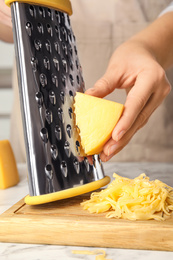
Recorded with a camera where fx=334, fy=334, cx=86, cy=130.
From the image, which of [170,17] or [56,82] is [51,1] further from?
[170,17]

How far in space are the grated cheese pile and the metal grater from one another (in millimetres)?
95

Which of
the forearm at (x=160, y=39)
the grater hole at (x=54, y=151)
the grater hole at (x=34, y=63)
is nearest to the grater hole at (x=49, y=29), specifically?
the grater hole at (x=34, y=63)

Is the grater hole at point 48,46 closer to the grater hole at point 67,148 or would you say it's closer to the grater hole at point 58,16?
the grater hole at point 58,16

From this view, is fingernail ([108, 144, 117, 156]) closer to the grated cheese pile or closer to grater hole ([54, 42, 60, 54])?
the grated cheese pile

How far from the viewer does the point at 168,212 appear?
0.83 m

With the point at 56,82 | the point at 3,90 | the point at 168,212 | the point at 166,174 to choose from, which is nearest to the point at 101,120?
the point at 56,82

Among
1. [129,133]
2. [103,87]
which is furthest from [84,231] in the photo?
[103,87]

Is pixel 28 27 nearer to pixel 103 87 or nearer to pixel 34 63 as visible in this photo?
pixel 34 63

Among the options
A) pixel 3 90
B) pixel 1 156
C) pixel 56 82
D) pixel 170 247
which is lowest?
pixel 170 247

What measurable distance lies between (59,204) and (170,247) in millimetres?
325

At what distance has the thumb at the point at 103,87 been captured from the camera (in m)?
1.03

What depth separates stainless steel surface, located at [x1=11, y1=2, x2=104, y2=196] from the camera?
0.87m

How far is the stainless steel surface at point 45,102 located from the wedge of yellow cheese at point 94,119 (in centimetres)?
4

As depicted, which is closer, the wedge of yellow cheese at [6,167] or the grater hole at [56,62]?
the grater hole at [56,62]
